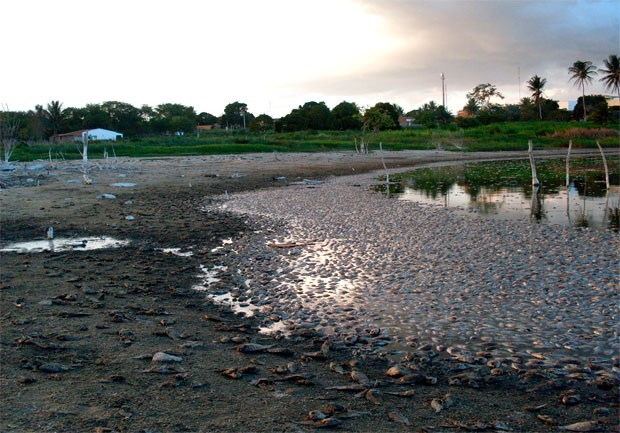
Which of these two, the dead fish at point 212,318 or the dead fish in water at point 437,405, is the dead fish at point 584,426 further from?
the dead fish at point 212,318

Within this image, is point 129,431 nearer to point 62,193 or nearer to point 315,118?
point 62,193

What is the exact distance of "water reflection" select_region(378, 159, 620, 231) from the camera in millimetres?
18234

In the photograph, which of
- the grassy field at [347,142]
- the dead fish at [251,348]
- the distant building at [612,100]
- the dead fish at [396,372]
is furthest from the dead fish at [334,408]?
the distant building at [612,100]

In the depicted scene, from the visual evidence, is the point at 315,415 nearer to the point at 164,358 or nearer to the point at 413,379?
the point at 413,379

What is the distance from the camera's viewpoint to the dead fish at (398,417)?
15.6 ft

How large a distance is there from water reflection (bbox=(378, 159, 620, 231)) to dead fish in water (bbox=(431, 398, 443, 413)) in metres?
12.6

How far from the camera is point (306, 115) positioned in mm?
91000

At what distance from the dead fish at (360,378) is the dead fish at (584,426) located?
6.14 feet

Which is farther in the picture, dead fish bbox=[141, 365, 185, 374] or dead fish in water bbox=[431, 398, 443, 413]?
dead fish bbox=[141, 365, 185, 374]

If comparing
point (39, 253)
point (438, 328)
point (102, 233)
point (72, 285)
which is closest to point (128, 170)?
point (102, 233)

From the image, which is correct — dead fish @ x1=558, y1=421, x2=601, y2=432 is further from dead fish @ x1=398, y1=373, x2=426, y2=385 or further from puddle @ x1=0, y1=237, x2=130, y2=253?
puddle @ x1=0, y1=237, x2=130, y2=253

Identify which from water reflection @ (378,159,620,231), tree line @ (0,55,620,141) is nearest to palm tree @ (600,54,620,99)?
tree line @ (0,55,620,141)

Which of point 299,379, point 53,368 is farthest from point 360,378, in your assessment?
point 53,368

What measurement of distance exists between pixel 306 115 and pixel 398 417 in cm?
8830
